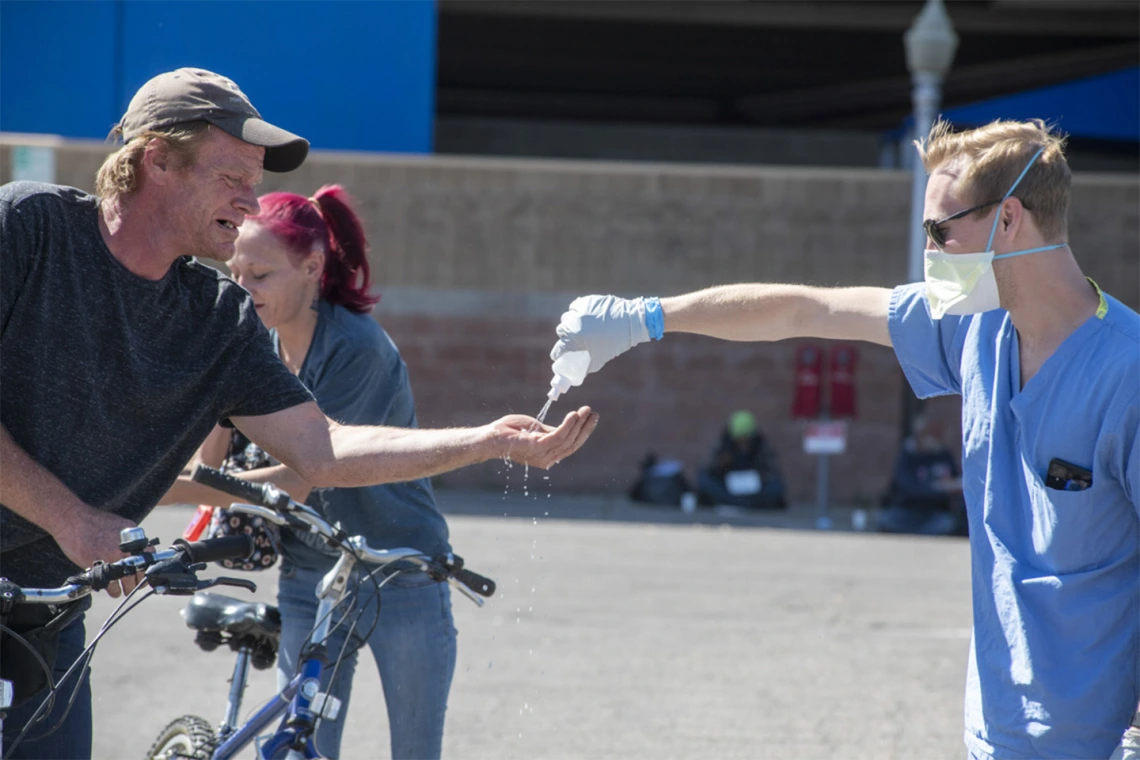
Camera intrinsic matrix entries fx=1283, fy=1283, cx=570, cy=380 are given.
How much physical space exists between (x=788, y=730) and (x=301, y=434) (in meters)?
3.50

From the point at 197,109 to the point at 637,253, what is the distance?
1133 centimetres

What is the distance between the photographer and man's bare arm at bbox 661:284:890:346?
2977 mm

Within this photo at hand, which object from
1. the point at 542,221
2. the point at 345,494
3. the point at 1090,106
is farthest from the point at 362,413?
the point at 1090,106

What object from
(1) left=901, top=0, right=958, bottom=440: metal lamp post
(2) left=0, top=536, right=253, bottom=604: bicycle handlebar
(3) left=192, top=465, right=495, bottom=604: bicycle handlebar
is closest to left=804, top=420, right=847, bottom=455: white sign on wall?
(1) left=901, top=0, right=958, bottom=440: metal lamp post

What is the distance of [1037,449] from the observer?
97.4 inches

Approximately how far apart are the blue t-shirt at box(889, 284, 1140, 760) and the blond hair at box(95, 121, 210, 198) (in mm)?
1729

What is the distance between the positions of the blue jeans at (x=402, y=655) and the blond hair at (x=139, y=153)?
4.12 ft

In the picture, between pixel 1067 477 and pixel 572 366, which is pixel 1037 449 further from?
pixel 572 366

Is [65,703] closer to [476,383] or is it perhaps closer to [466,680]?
[466,680]

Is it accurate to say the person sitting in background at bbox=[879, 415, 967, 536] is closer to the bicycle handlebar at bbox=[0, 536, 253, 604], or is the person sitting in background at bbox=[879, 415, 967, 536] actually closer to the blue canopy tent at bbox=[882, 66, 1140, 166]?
the blue canopy tent at bbox=[882, 66, 1140, 166]

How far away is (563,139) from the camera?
76.8ft

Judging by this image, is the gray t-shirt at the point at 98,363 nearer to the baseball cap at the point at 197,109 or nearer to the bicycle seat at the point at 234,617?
the baseball cap at the point at 197,109

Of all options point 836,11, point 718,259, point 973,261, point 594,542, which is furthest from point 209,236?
point 836,11

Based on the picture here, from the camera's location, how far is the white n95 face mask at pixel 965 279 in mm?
2566
